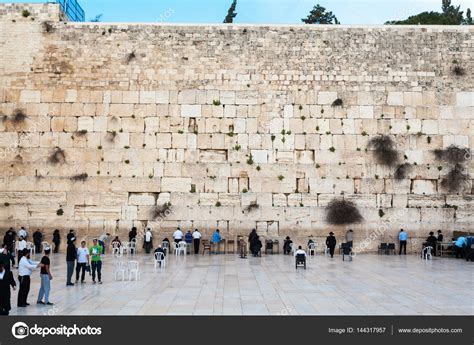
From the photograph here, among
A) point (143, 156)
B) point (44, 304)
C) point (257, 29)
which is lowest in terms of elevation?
point (44, 304)

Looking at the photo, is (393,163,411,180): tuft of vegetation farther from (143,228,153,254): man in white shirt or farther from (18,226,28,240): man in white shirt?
(18,226,28,240): man in white shirt

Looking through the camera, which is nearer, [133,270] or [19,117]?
[133,270]

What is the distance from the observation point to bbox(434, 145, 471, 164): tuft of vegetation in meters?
19.2

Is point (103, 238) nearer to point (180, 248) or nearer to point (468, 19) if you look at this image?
point (180, 248)

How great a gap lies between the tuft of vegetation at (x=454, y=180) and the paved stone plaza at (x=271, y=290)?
14.2 ft

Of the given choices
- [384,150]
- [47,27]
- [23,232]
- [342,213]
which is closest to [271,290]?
[342,213]

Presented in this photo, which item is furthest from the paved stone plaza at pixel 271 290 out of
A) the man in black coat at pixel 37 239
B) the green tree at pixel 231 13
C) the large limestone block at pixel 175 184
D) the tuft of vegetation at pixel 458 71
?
the green tree at pixel 231 13

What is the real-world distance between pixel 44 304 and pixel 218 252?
9748 mm

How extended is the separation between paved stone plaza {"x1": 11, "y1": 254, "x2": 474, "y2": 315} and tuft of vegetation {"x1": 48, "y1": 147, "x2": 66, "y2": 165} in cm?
464

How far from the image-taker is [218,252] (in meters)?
18.4

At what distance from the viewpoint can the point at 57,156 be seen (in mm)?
18953

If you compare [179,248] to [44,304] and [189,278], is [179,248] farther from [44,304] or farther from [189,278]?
[44,304]

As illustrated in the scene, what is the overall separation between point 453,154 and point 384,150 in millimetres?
2434
